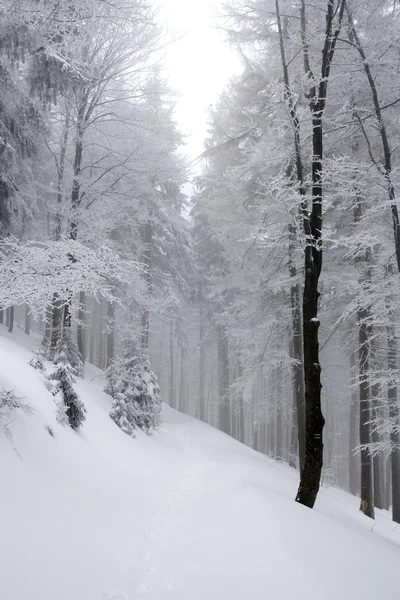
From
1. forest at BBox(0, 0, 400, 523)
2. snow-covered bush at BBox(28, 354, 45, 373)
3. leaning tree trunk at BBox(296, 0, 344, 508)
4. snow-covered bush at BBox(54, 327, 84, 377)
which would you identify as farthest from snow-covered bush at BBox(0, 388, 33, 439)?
snow-covered bush at BBox(54, 327, 84, 377)

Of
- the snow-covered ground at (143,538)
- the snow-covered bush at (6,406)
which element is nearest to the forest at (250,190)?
the snow-covered bush at (6,406)

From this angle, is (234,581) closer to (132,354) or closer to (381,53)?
(381,53)

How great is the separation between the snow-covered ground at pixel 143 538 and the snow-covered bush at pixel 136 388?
537 centimetres

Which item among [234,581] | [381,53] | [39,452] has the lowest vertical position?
[234,581]

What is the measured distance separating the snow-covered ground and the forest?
39.1 inches

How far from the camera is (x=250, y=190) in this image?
39.6 feet

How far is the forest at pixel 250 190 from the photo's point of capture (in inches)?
226

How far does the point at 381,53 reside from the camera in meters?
7.91

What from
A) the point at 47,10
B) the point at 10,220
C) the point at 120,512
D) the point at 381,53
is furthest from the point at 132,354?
→ the point at 381,53

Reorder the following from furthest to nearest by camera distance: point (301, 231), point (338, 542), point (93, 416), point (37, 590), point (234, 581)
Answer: point (93, 416) → point (301, 231) → point (338, 542) → point (234, 581) → point (37, 590)

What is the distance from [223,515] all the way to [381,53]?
31.2 ft

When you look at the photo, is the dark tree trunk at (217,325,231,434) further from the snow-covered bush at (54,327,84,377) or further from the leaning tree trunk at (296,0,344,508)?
the leaning tree trunk at (296,0,344,508)

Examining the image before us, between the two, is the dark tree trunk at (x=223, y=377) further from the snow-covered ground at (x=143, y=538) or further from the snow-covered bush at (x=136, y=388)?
the snow-covered ground at (x=143, y=538)

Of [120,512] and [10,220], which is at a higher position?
[10,220]
